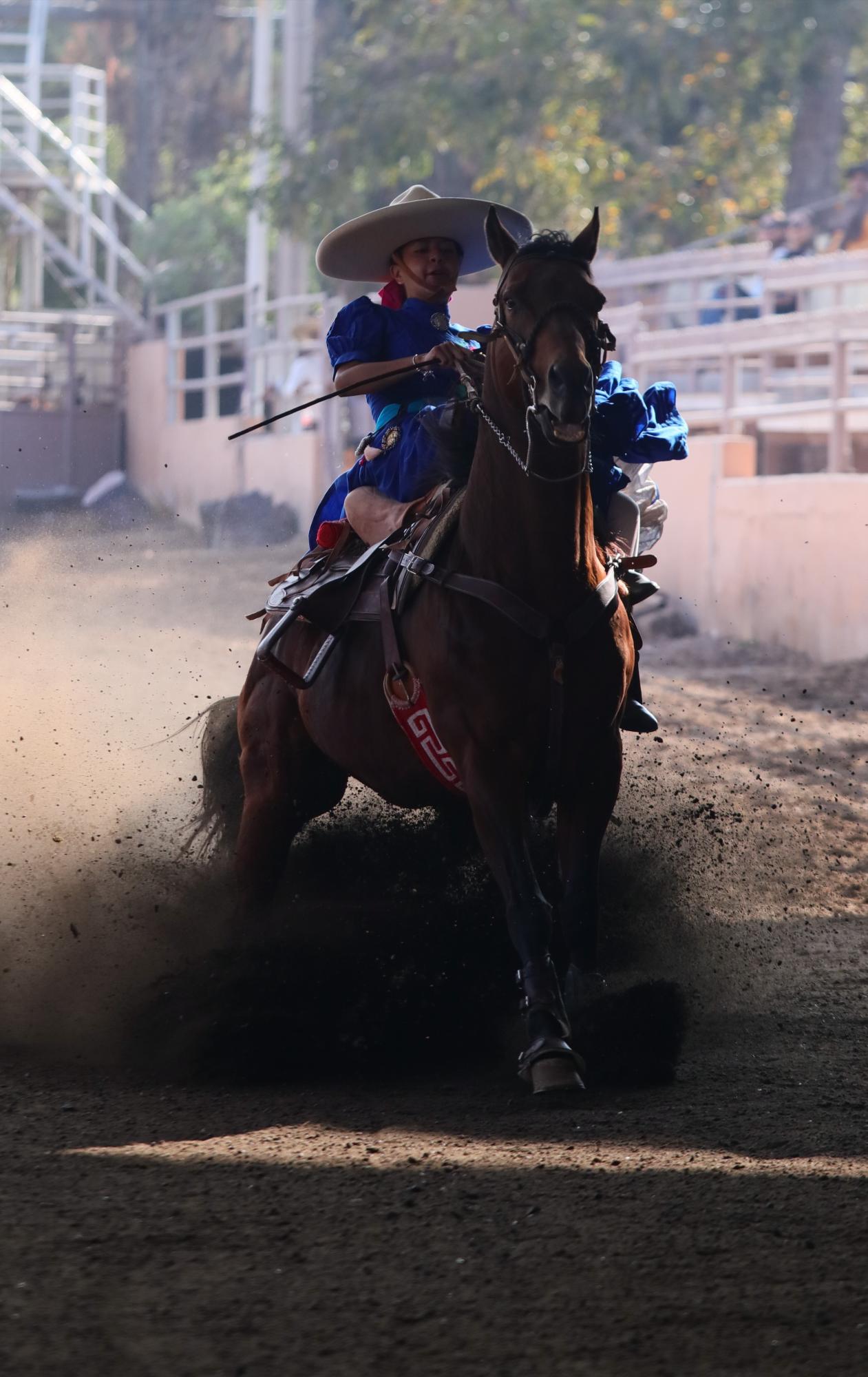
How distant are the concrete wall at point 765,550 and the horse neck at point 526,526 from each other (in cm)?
771

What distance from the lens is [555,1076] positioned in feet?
14.8

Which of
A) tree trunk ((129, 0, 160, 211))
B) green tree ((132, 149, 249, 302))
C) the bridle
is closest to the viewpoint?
the bridle

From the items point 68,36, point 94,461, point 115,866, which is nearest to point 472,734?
point 115,866

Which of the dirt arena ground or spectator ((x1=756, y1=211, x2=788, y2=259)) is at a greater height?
spectator ((x1=756, y1=211, x2=788, y2=259))

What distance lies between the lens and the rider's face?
18.7 feet

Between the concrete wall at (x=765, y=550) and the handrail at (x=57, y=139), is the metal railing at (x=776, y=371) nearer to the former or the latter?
the concrete wall at (x=765, y=550)

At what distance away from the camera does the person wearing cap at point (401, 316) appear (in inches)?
217

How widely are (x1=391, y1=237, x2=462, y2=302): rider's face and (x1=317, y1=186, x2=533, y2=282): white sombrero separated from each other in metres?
0.03

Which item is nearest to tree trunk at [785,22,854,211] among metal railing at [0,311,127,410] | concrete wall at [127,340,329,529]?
concrete wall at [127,340,329,529]

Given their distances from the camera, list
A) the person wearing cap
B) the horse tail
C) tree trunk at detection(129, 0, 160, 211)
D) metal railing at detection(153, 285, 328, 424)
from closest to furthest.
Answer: the person wearing cap
the horse tail
metal railing at detection(153, 285, 328, 424)
tree trunk at detection(129, 0, 160, 211)

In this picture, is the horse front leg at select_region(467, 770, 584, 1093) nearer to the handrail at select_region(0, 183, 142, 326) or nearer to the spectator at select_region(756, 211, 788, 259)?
the spectator at select_region(756, 211, 788, 259)

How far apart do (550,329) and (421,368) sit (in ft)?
3.22

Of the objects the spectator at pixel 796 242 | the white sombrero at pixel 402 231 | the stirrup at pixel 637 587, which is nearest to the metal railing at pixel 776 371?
the spectator at pixel 796 242

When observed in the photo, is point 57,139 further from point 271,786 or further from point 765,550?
point 271,786
